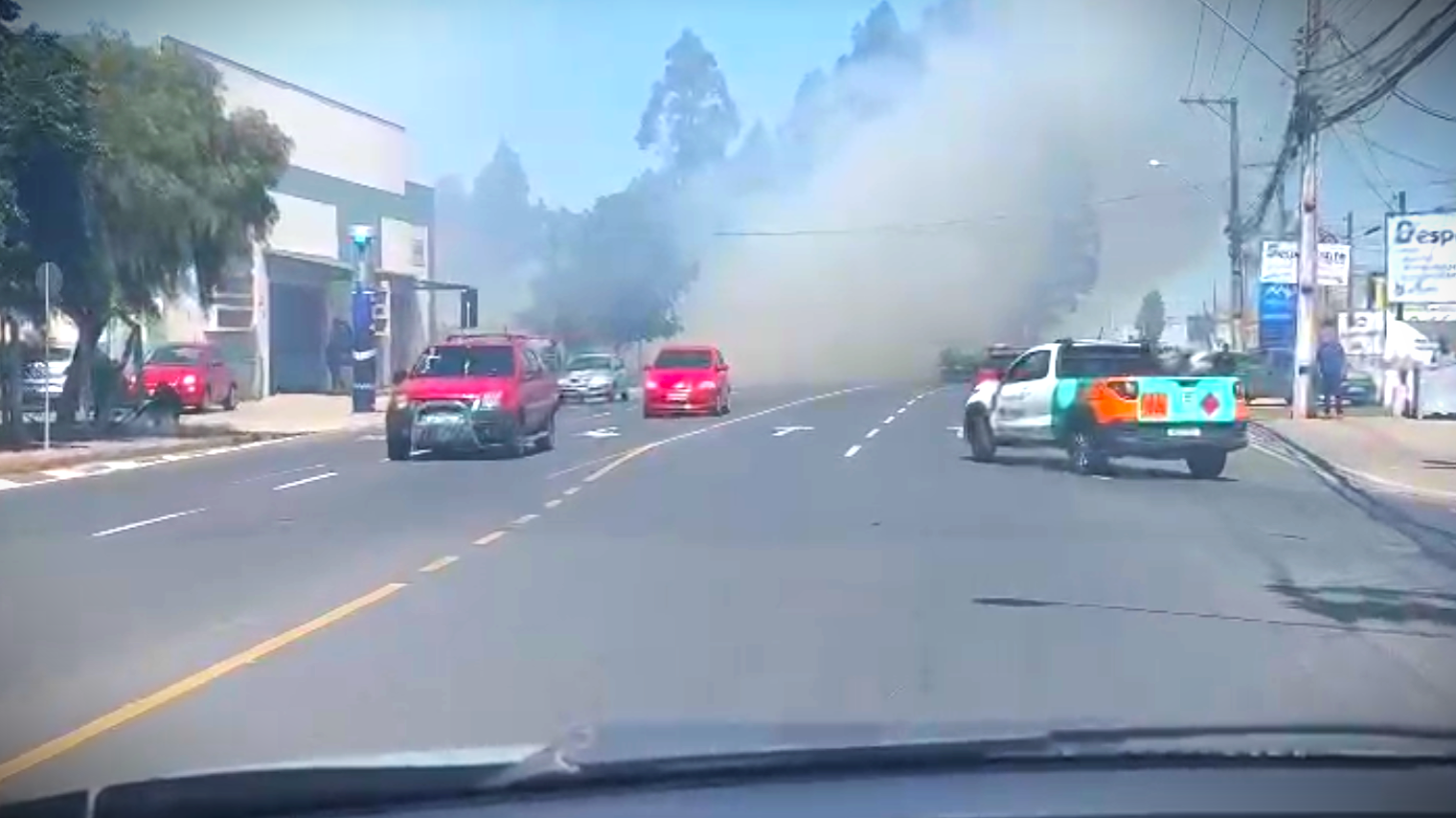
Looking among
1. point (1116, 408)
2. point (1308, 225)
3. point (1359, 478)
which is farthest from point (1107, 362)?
point (1308, 225)

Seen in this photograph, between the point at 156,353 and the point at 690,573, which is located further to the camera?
the point at 156,353

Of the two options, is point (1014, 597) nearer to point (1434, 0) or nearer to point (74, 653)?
point (74, 653)

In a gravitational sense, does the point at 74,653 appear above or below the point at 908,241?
below

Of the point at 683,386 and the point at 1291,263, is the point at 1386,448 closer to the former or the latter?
the point at 1291,263

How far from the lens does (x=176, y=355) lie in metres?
47.5

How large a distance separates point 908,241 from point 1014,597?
2642cm

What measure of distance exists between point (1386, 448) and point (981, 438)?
7.58 meters

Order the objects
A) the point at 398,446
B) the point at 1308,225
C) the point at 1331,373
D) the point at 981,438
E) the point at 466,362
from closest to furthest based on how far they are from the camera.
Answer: the point at 981,438 → the point at 398,446 → the point at 466,362 → the point at 1308,225 → the point at 1331,373

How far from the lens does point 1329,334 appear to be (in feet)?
146

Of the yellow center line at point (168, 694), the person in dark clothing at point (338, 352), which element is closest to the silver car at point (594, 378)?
the person in dark clothing at point (338, 352)

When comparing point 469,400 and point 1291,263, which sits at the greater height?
point 1291,263

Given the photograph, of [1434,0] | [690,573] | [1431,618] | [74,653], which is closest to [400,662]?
[74,653]

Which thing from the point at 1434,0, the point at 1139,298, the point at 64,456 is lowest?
the point at 64,456

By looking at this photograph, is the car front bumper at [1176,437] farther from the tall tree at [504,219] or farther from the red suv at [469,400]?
the tall tree at [504,219]
